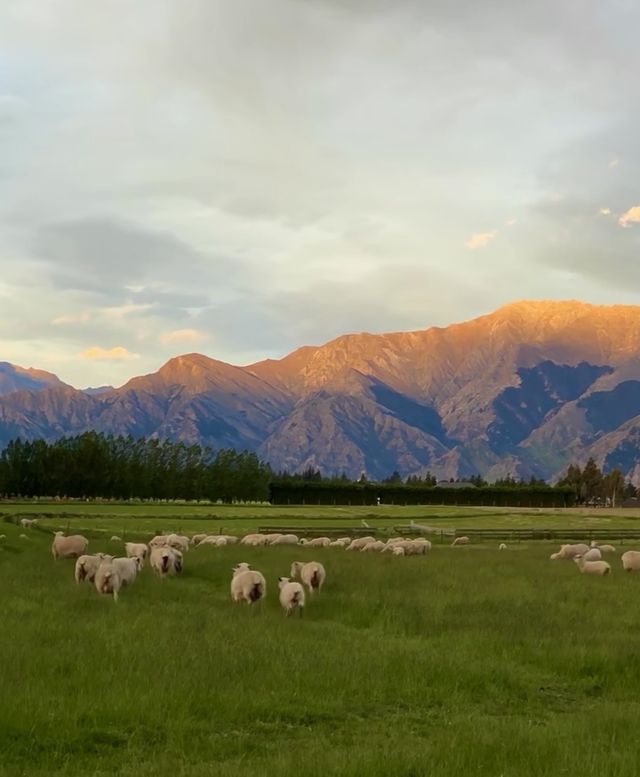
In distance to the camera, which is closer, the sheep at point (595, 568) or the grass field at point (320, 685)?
the grass field at point (320, 685)

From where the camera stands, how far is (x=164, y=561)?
1160 inches

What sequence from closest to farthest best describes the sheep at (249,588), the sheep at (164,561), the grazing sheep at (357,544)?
the sheep at (249,588)
the sheep at (164,561)
the grazing sheep at (357,544)

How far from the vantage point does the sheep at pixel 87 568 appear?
26.1 meters

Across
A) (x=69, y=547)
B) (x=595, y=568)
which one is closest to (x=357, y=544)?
(x=595, y=568)

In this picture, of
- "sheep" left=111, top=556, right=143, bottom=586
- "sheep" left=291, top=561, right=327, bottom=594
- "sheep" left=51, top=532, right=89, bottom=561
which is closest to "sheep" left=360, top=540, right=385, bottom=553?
"sheep" left=51, top=532, right=89, bottom=561

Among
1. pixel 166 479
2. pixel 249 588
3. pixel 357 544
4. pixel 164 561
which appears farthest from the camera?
pixel 166 479

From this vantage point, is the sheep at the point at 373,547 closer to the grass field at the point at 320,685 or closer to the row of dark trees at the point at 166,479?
the grass field at the point at 320,685

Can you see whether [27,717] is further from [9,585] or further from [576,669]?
[9,585]

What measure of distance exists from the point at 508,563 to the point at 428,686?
25117mm

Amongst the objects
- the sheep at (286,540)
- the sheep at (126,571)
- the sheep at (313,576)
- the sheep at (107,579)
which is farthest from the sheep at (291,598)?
the sheep at (286,540)

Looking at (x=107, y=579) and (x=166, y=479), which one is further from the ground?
(x=107, y=579)

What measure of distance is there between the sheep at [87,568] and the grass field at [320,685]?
1568mm

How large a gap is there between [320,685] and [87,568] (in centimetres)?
1448

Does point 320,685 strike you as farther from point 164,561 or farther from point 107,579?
point 164,561
